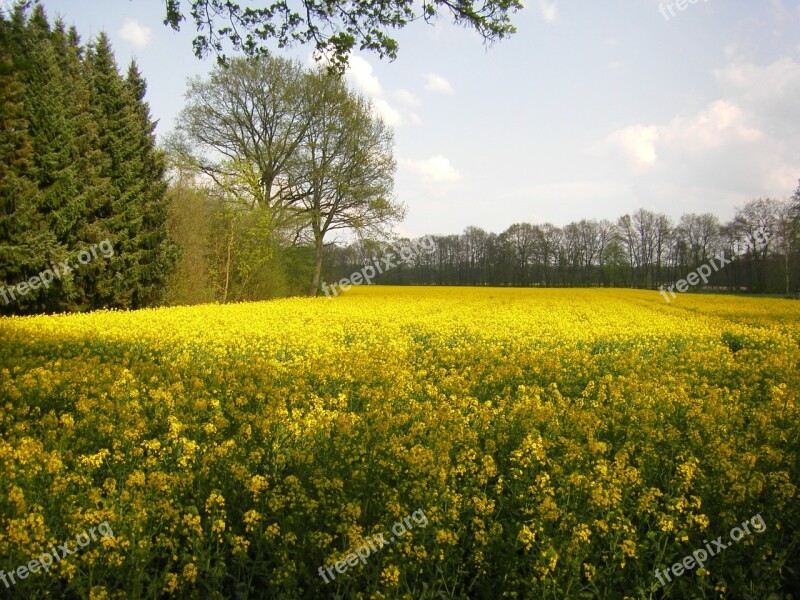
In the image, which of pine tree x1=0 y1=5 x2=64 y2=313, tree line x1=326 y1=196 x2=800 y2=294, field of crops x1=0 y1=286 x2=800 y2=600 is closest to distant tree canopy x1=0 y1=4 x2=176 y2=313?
pine tree x1=0 y1=5 x2=64 y2=313

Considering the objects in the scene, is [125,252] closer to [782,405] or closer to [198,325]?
[198,325]

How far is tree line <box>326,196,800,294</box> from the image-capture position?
62062 millimetres

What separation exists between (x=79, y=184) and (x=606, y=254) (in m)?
70.5

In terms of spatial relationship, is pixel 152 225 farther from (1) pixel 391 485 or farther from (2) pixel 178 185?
(1) pixel 391 485

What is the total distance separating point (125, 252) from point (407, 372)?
21.7 m

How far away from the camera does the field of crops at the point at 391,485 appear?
307 centimetres

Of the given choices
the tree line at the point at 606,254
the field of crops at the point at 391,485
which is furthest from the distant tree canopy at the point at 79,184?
the tree line at the point at 606,254

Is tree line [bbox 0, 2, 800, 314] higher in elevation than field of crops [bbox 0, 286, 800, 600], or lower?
higher

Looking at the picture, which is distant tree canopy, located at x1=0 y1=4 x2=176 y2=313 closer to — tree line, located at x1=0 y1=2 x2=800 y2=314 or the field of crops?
tree line, located at x1=0 y1=2 x2=800 y2=314

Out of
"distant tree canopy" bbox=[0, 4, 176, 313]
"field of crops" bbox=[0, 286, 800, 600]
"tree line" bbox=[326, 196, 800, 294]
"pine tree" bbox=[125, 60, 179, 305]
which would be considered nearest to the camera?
"field of crops" bbox=[0, 286, 800, 600]

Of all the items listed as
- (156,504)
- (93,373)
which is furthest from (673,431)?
(93,373)

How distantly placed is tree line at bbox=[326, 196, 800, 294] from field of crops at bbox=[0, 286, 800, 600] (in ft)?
216

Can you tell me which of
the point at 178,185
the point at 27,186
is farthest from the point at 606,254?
the point at 27,186

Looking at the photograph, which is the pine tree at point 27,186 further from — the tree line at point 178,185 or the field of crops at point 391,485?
the field of crops at point 391,485
